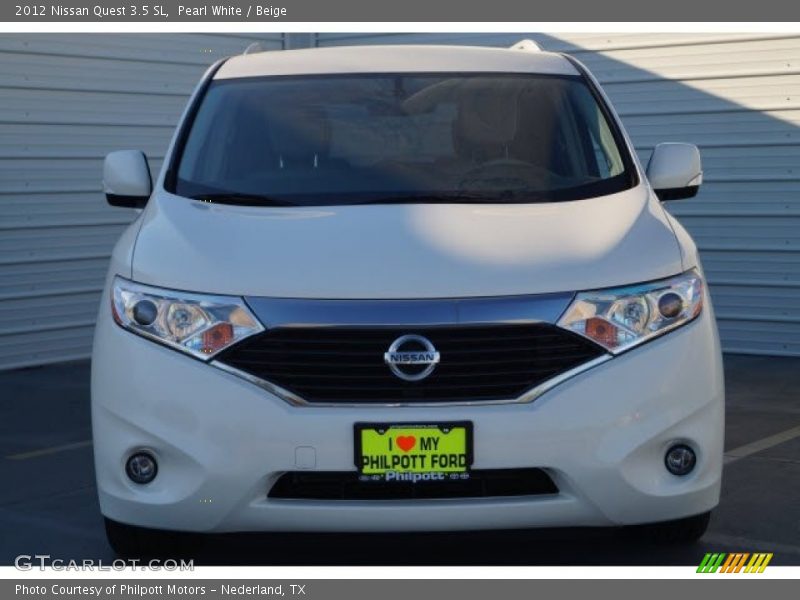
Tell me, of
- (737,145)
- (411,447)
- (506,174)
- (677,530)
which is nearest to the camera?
(411,447)

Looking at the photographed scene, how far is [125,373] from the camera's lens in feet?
15.6

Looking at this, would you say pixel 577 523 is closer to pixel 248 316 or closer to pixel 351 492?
pixel 351 492

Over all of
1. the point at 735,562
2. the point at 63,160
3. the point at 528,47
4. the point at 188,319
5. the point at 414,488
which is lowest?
the point at 63,160

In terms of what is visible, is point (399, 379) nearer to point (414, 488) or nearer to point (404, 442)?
point (404, 442)

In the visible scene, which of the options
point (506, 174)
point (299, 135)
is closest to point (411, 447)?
point (506, 174)

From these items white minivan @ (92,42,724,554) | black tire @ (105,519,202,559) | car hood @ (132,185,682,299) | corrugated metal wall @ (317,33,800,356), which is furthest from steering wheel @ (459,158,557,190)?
corrugated metal wall @ (317,33,800,356)

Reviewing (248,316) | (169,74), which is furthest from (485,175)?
(169,74)

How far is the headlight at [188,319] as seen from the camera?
4.64m

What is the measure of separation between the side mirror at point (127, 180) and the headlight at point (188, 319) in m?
1.02

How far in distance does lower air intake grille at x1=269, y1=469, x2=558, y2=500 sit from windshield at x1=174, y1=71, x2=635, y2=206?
1124mm

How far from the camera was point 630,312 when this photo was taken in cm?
471

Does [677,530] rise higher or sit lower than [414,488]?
lower

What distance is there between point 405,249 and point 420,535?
3.94 ft

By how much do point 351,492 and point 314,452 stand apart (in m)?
0.21
